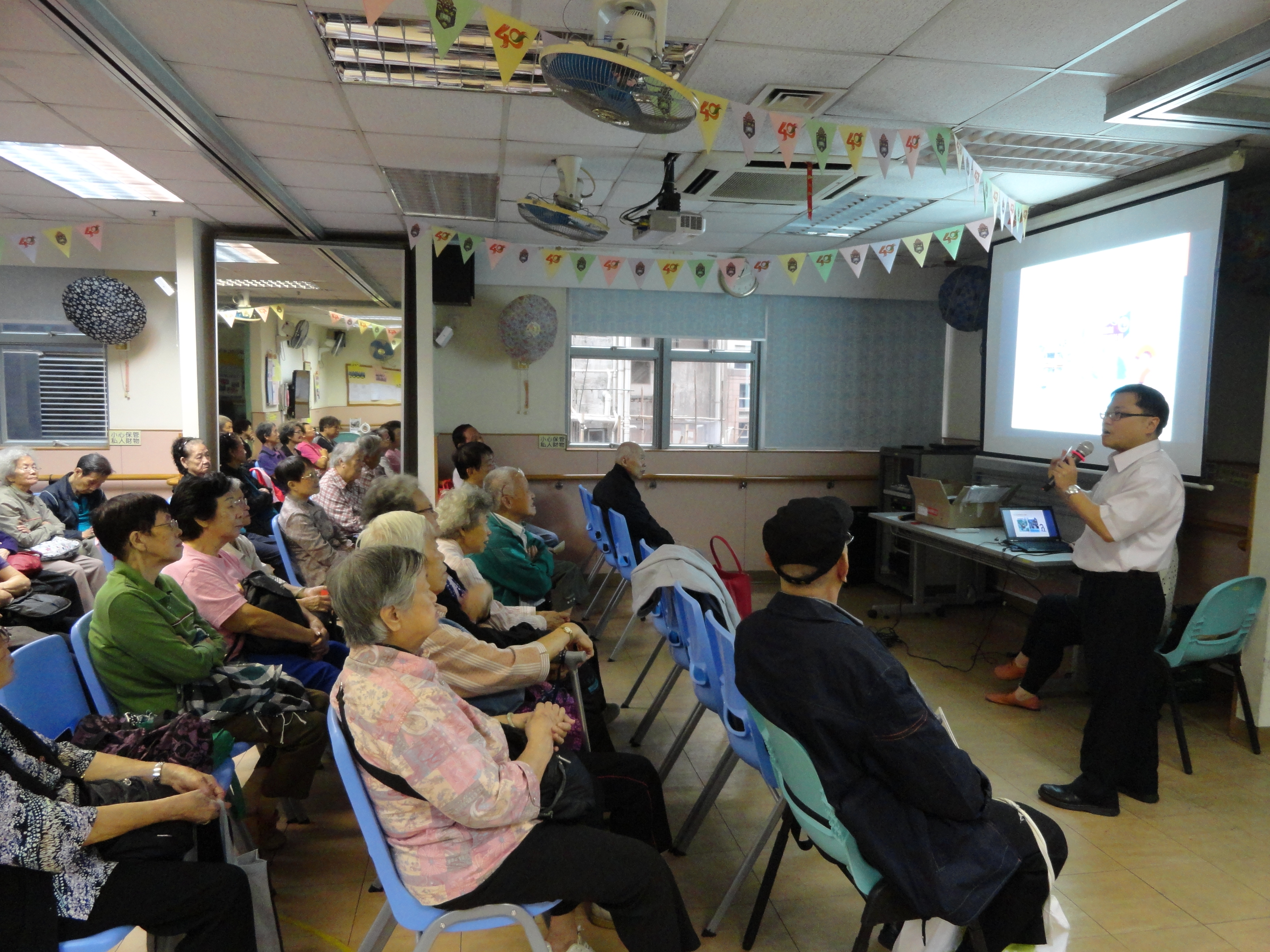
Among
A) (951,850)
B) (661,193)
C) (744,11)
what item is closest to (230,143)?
(661,193)

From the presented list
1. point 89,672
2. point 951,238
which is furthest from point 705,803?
point 951,238

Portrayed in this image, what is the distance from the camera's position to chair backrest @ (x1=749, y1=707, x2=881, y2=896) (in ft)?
5.53

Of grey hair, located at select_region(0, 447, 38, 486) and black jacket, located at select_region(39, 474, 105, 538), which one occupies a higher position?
grey hair, located at select_region(0, 447, 38, 486)

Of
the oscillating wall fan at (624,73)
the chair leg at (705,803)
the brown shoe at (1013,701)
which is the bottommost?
the brown shoe at (1013,701)

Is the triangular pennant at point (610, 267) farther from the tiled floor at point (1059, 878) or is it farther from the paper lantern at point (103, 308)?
the paper lantern at point (103, 308)

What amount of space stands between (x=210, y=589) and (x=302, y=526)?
1.27 metres

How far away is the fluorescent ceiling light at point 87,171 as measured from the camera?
404 cm

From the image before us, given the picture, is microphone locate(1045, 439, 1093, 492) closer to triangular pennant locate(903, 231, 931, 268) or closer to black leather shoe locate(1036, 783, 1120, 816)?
black leather shoe locate(1036, 783, 1120, 816)

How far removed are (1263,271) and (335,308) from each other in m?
6.55

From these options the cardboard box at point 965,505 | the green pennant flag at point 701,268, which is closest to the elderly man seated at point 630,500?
the green pennant flag at point 701,268

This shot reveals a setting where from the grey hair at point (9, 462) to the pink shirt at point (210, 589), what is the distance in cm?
252

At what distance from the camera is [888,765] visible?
159 centimetres

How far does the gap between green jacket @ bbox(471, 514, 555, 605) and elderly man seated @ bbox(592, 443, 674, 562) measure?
1259 millimetres

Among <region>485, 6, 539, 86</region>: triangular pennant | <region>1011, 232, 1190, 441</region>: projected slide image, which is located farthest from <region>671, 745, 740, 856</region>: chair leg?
<region>1011, 232, 1190, 441</region>: projected slide image
